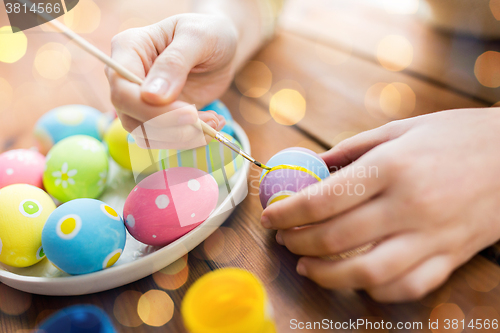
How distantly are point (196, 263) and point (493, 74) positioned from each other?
782 mm

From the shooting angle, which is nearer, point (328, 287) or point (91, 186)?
point (328, 287)

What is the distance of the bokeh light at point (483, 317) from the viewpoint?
343 mm

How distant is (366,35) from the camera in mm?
970

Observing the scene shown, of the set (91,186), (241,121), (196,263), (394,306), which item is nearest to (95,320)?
(196,263)

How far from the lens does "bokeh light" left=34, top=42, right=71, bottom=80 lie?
1.02 meters

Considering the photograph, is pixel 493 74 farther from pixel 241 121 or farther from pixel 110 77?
pixel 110 77

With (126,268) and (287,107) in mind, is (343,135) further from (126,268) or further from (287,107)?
(126,268)

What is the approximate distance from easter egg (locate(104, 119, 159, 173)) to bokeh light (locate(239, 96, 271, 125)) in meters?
0.26

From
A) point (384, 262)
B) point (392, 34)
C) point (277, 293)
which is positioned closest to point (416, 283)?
point (384, 262)

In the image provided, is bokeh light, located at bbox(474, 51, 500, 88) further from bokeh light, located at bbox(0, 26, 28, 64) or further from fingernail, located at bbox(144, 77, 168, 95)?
bokeh light, located at bbox(0, 26, 28, 64)

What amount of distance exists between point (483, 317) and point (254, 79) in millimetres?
701

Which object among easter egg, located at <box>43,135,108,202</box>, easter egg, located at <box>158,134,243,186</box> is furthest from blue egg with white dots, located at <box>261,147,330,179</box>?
easter egg, located at <box>43,135,108,202</box>

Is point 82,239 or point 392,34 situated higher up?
point 392,34

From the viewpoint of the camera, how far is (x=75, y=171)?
55 centimetres
